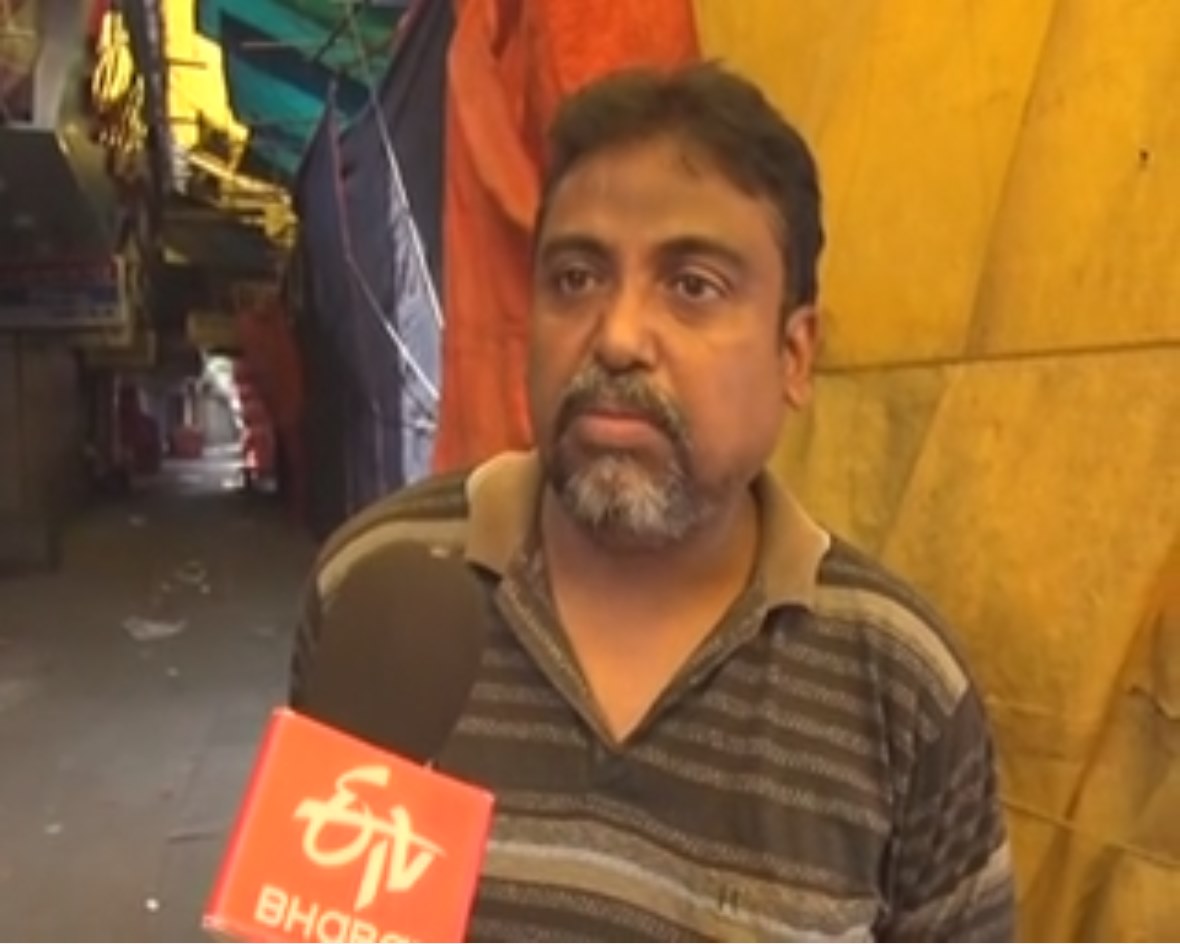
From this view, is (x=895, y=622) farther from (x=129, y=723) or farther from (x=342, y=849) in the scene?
(x=129, y=723)

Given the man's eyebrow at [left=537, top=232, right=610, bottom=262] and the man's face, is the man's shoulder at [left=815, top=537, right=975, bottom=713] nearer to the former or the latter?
the man's face

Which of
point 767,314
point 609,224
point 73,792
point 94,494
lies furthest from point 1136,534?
point 94,494

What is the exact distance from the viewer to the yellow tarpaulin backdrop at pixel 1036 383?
94cm

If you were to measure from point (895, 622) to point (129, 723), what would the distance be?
389 cm

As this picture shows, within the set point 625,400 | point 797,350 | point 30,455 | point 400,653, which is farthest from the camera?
point 30,455

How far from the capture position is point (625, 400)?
907 millimetres

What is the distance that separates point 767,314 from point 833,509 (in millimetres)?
245

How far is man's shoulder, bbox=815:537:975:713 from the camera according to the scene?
37.2 inches

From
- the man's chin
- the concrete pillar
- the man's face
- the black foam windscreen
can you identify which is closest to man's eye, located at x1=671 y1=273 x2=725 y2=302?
the man's face

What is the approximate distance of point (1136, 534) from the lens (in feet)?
3.08

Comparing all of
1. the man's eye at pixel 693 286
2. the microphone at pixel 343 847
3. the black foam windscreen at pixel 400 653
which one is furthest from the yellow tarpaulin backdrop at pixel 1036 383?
the microphone at pixel 343 847

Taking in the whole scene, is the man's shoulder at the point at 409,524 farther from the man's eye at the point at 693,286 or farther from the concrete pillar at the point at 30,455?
the concrete pillar at the point at 30,455

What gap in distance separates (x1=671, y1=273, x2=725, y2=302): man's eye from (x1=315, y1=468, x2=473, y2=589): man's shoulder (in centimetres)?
22

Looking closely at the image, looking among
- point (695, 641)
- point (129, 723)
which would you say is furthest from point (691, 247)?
point (129, 723)
